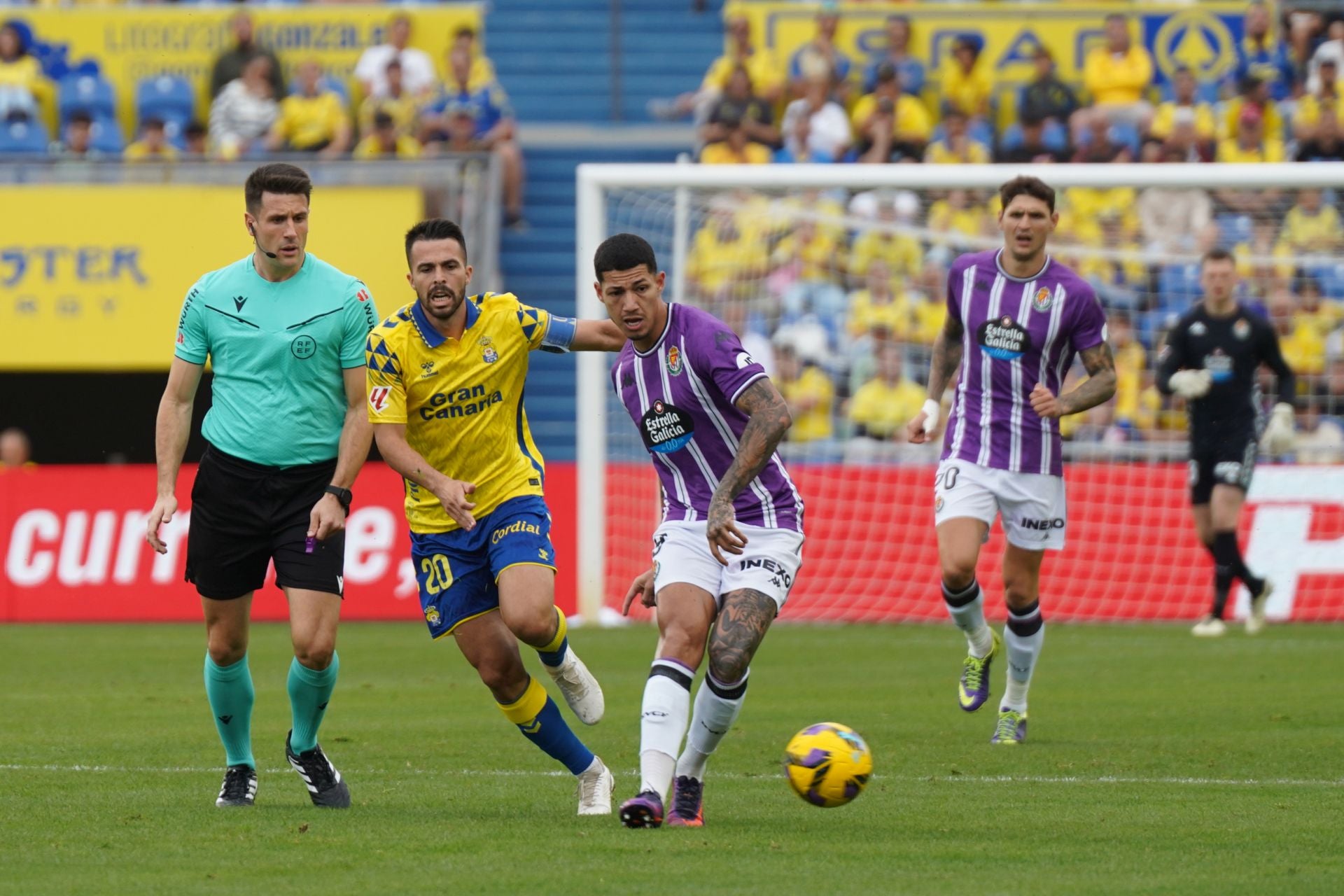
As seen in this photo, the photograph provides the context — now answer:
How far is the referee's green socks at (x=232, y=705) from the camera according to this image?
7805 mm

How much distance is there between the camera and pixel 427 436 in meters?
7.61

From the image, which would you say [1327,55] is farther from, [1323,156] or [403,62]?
[403,62]

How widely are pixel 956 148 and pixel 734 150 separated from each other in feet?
7.76

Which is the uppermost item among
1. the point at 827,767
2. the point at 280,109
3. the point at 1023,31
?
the point at 1023,31

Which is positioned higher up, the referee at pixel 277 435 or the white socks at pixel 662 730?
the referee at pixel 277 435

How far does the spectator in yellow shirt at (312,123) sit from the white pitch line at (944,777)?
13.9m

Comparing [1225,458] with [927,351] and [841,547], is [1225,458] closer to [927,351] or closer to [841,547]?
[841,547]

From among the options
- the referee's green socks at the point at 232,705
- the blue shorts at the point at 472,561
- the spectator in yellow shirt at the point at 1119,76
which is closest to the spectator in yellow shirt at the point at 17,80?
the spectator in yellow shirt at the point at 1119,76

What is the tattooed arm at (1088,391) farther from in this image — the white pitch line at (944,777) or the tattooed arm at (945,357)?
the white pitch line at (944,777)

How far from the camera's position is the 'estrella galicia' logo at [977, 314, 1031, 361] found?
10023mm

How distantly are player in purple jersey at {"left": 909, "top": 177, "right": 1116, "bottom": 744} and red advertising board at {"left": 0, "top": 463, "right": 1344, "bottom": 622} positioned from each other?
7.08 m

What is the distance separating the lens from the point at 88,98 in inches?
902

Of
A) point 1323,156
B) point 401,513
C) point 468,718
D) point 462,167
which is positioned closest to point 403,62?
point 462,167

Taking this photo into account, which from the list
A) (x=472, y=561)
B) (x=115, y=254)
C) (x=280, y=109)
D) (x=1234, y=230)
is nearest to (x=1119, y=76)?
(x=1234, y=230)
